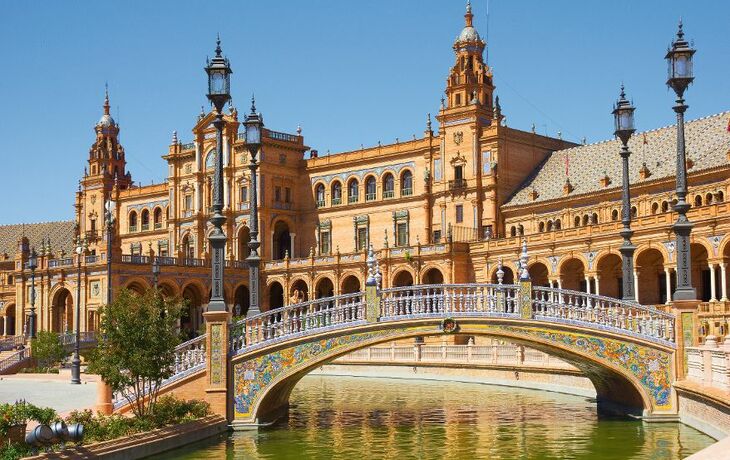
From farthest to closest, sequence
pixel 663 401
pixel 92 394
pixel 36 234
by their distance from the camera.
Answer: pixel 36 234 < pixel 92 394 < pixel 663 401

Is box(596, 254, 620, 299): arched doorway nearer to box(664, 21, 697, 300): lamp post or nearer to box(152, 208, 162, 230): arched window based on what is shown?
box(664, 21, 697, 300): lamp post

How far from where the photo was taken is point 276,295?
79.1 m

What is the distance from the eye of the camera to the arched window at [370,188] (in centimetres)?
7669

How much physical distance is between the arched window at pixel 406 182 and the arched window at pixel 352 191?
4.86 meters

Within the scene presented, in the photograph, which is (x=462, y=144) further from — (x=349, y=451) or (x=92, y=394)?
(x=349, y=451)

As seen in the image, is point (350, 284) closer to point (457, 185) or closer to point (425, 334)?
point (457, 185)

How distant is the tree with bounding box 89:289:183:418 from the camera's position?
2230 cm

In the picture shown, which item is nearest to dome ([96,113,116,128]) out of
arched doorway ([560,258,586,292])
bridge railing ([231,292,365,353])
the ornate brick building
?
the ornate brick building

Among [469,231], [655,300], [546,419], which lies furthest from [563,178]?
[546,419]

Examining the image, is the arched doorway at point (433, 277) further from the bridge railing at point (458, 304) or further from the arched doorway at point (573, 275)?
the bridge railing at point (458, 304)

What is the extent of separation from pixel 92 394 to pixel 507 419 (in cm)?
1269

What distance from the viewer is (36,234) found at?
10406cm

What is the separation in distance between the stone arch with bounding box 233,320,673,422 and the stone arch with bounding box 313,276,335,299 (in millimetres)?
47263

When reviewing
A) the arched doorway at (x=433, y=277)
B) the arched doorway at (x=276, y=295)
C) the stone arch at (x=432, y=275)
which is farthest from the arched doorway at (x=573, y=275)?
the arched doorway at (x=276, y=295)
